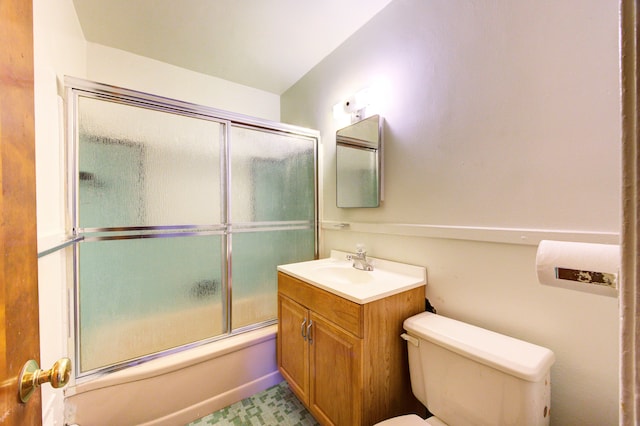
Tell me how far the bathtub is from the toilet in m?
1.05

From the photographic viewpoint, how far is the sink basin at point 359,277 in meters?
1.15

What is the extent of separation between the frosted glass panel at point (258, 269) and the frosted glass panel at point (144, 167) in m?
0.31

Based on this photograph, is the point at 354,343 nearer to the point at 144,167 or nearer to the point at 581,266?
the point at 581,266

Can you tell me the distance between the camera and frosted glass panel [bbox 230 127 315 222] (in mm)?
1826

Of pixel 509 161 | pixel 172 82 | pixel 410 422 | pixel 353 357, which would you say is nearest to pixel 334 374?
pixel 353 357

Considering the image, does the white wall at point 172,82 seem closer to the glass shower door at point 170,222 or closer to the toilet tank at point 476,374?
the glass shower door at point 170,222

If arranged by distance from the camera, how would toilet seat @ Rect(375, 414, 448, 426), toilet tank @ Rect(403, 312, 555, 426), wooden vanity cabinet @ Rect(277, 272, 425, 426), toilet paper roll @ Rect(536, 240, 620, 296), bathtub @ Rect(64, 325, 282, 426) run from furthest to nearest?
1. bathtub @ Rect(64, 325, 282, 426)
2. wooden vanity cabinet @ Rect(277, 272, 425, 426)
3. toilet seat @ Rect(375, 414, 448, 426)
4. toilet tank @ Rect(403, 312, 555, 426)
5. toilet paper roll @ Rect(536, 240, 620, 296)

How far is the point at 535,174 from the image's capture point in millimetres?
987

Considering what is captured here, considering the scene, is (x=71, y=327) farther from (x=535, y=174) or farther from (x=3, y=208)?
(x=535, y=174)

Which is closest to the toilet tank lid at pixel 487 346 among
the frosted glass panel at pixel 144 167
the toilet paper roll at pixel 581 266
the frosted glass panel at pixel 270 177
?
the toilet paper roll at pixel 581 266

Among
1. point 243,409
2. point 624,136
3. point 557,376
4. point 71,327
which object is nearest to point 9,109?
point 624,136

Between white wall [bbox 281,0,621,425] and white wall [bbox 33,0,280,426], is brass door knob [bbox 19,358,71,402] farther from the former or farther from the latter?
white wall [bbox 281,0,621,425]

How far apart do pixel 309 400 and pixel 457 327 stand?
2.88 feet

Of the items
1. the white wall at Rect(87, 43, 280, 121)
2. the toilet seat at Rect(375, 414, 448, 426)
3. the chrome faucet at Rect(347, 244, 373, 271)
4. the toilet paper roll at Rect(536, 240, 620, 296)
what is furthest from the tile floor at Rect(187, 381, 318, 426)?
the white wall at Rect(87, 43, 280, 121)
